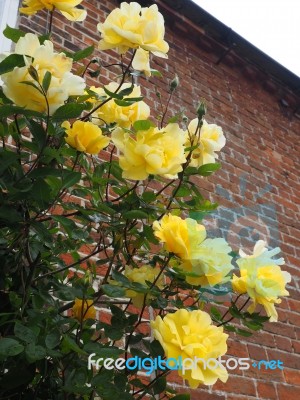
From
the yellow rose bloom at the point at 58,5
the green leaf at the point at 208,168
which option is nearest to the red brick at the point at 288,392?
the green leaf at the point at 208,168

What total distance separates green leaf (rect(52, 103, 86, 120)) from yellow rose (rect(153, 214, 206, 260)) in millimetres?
260

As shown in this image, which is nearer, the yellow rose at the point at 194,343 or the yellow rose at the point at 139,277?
the yellow rose at the point at 194,343

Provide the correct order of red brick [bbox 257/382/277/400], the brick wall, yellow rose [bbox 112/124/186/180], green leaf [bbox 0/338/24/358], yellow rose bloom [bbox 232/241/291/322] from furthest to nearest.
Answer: the brick wall → red brick [bbox 257/382/277/400] → yellow rose bloom [bbox 232/241/291/322] → yellow rose [bbox 112/124/186/180] → green leaf [bbox 0/338/24/358]

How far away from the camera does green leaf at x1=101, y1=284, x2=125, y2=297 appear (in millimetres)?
789

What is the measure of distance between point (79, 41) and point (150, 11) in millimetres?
1454

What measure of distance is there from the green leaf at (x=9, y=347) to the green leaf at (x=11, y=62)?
0.43 meters

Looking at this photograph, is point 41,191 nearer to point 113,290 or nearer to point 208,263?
point 113,290

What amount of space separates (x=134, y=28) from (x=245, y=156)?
1920 millimetres

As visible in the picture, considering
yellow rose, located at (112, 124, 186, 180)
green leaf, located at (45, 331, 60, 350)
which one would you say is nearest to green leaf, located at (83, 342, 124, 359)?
green leaf, located at (45, 331, 60, 350)

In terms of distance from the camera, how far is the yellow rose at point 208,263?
31.1 inches

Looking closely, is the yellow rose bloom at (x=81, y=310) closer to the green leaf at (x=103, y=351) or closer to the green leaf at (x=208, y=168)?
the green leaf at (x=103, y=351)

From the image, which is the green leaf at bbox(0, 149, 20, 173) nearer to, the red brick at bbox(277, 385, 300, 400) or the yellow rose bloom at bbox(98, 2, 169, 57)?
the yellow rose bloom at bbox(98, 2, 169, 57)

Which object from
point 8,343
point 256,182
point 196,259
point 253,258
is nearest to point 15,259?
point 8,343

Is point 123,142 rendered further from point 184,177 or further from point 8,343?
point 8,343
